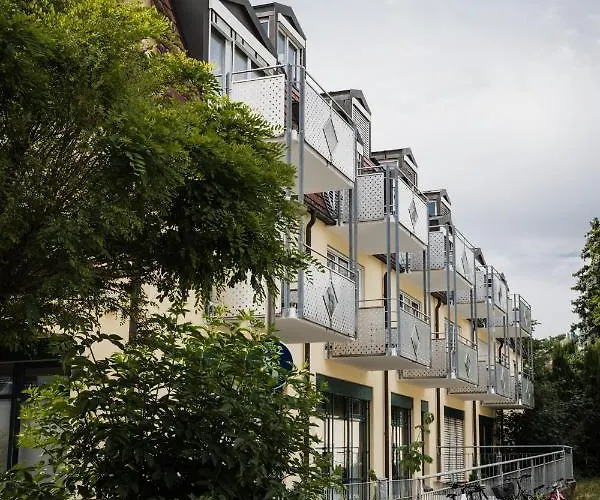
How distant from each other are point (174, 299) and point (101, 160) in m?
2.59

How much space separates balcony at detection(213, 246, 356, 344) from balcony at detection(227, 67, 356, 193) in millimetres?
1845

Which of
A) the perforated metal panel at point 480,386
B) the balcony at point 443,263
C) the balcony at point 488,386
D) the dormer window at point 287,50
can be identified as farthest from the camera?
the balcony at point 488,386

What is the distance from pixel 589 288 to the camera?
60.8m

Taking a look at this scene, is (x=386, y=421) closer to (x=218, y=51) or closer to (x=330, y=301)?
(x=330, y=301)

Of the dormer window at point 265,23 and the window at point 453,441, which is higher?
the dormer window at point 265,23

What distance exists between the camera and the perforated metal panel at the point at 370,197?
915 inches

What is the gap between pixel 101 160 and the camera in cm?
694

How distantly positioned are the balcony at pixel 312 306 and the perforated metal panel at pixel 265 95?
2728 mm

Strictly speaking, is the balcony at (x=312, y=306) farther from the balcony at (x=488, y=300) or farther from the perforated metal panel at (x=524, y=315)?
the perforated metal panel at (x=524, y=315)

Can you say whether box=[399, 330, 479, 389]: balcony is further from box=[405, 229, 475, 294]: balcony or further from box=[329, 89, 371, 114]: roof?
box=[329, 89, 371, 114]: roof

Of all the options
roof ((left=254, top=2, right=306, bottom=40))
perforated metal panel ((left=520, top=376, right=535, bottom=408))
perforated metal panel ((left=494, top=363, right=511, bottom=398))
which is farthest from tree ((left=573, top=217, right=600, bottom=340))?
roof ((left=254, top=2, right=306, bottom=40))

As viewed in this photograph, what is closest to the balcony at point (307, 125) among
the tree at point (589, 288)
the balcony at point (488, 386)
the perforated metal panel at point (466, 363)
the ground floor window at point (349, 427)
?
the ground floor window at point (349, 427)

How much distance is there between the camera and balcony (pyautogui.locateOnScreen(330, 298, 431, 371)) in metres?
22.1

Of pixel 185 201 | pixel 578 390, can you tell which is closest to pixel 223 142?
pixel 185 201
